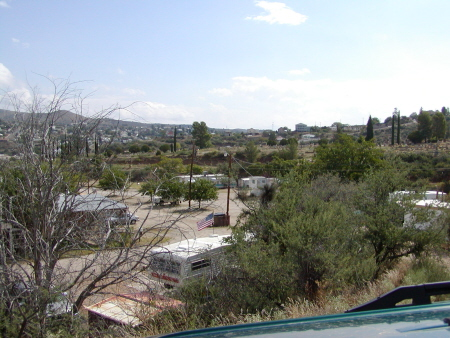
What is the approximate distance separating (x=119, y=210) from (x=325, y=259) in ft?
17.7

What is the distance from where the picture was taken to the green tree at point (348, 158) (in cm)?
3816

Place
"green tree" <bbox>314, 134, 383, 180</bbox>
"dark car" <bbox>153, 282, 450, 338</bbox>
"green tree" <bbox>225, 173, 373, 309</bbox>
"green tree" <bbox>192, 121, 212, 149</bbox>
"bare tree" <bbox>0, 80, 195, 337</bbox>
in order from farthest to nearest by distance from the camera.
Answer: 1. "green tree" <bbox>192, 121, 212, 149</bbox>
2. "green tree" <bbox>314, 134, 383, 180</bbox>
3. "green tree" <bbox>225, 173, 373, 309</bbox>
4. "bare tree" <bbox>0, 80, 195, 337</bbox>
5. "dark car" <bbox>153, 282, 450, 338</bbox>

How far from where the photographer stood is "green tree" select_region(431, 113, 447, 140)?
71312mm

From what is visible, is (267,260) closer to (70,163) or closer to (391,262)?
(70,163)

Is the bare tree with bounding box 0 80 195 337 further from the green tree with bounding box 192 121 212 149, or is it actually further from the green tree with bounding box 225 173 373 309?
the green tree with bounding box 192 121 212 149

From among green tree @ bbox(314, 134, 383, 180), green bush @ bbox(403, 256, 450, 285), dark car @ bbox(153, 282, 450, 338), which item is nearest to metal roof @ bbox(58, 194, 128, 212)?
dark car @ bbox(153, 282, 450, 338)

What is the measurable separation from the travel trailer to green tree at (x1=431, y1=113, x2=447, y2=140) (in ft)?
221

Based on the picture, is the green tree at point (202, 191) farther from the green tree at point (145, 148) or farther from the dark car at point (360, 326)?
the green tree at point (145, 148)

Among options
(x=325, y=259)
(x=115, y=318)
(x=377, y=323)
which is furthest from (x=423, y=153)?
(x=377, y=323)

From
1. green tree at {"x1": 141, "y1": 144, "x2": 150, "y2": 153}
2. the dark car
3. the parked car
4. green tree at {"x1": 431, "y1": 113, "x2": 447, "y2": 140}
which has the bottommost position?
the parked car

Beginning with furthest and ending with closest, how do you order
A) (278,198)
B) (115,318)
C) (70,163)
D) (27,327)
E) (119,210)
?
(278,198) < (115,318) < (119,210) < (70,163) < (27,327)

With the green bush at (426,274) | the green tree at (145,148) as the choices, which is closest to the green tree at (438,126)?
the green tree at (145,148)

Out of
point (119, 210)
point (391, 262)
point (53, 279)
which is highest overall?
point (119, 210)

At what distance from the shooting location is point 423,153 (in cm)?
5106
